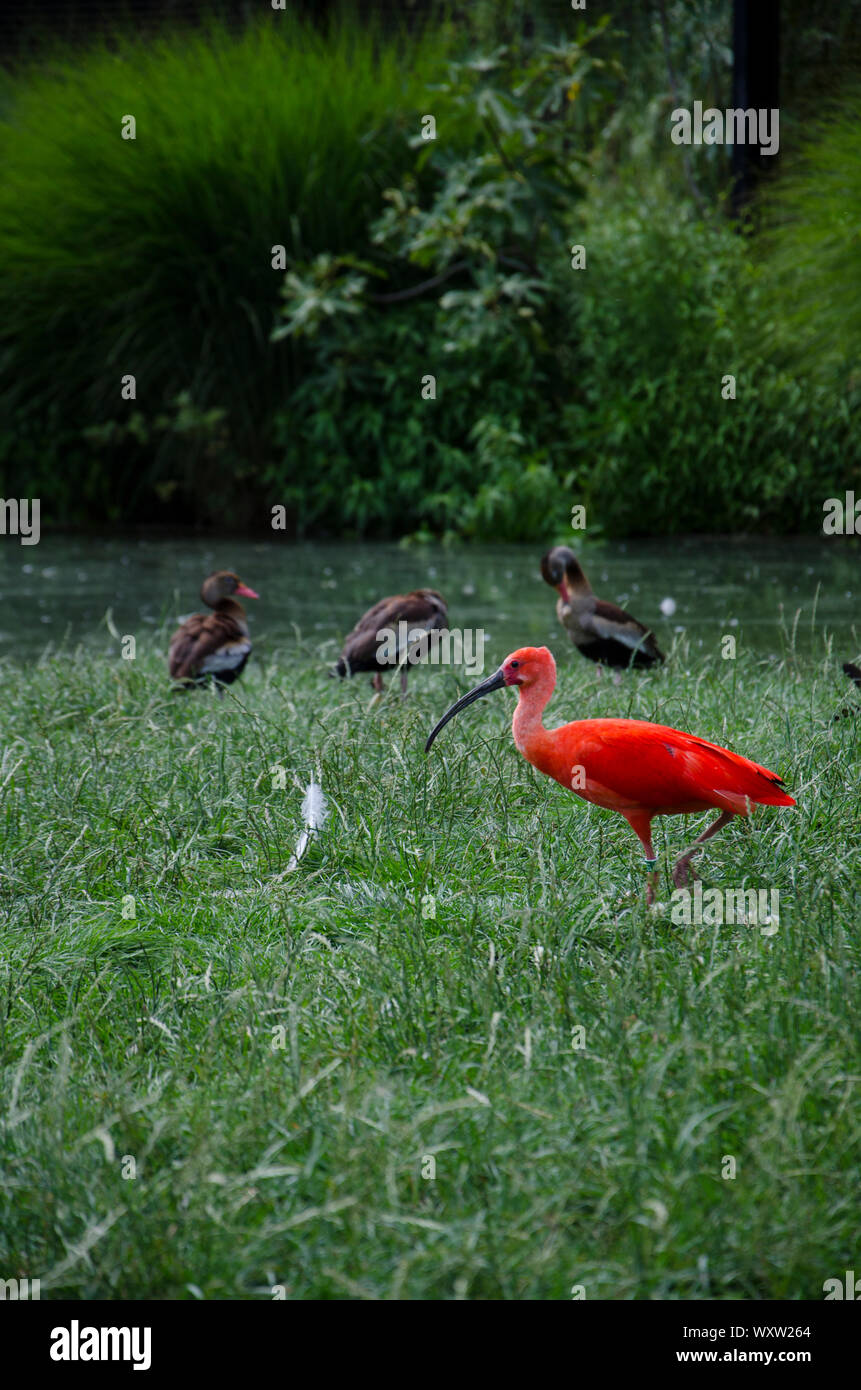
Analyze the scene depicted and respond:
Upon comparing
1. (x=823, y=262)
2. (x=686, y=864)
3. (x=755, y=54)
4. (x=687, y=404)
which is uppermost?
(x=755, y=54)

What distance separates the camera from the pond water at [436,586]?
6.86m

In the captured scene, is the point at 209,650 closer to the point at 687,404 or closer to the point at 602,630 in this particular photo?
the point at 602,630

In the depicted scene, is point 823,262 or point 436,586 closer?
point 436,586

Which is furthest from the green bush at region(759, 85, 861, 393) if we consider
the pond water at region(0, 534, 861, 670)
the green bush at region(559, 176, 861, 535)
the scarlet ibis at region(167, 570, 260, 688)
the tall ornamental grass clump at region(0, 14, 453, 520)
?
the scarlet ibis at region(167, 570, 260, 688)

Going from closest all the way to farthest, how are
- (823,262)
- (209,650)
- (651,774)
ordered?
(651,774) < (209,650) < (823,262)

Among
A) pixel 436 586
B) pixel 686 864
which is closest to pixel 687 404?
pixel 436 586

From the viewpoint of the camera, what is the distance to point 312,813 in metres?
3.44

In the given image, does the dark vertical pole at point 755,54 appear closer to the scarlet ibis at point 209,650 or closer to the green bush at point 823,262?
the green bush at point 823,262

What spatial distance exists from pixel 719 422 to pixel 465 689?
5.68 m

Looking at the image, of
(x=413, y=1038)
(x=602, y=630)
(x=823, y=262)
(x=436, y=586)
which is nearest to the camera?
(x=413, y=1038)

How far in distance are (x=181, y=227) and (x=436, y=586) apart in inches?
173

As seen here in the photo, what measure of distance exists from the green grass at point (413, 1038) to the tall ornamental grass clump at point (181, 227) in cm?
768

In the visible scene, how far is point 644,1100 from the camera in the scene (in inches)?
84.3
